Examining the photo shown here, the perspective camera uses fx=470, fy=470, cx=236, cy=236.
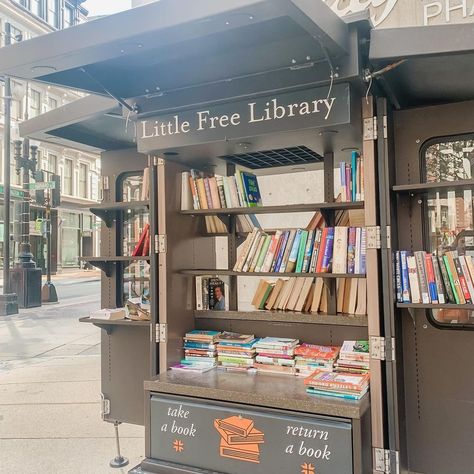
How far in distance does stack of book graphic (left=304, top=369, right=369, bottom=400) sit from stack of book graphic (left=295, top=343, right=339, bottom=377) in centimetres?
20

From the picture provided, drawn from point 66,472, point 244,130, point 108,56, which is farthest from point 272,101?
point 66,472

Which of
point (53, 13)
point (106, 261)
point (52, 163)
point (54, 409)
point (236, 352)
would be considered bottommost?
point (54, 409)

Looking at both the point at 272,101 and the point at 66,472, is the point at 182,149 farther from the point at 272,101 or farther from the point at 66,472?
the point at 66,472

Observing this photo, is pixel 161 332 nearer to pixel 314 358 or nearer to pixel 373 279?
pixel 314 358

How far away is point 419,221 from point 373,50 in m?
1.06

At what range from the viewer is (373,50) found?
2186mm

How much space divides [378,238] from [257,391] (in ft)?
3.33

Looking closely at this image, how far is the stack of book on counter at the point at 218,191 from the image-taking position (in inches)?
120

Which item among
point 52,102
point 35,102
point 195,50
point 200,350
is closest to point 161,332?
point 200,350

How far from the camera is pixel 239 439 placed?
7.94ft

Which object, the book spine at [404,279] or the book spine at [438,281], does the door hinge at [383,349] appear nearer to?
the book spine at [404,279]

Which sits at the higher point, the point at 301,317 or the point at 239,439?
the point at 301,317

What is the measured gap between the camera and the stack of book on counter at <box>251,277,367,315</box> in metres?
2.84

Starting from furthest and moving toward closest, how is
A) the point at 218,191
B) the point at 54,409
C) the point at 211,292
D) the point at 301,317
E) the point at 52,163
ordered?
the point at 52,163 < the point at 54,409 < the point at 211,292 < the point at 218,191 < the point at 301,317
